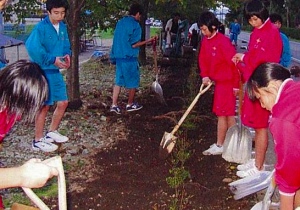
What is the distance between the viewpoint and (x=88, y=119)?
7.40m

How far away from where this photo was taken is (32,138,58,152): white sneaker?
5680 millimetres

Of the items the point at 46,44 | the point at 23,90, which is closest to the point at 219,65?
the point at 46,44

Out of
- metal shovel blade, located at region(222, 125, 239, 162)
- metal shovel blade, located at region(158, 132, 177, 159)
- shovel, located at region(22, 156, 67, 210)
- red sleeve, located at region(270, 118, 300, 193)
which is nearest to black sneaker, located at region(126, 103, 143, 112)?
metal shovel blade, located at region(158, 132, 177, 159)

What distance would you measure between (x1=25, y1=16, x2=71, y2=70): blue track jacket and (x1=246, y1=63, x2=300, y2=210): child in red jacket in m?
3.30

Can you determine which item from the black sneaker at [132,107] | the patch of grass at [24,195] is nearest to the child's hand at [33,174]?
the patch of grass at [24,195]

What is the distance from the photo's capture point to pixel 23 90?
2.35 meters

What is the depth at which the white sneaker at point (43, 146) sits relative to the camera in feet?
18.6

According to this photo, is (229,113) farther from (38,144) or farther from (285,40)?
(38,144)

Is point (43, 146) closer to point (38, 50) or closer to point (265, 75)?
point (38, 50)

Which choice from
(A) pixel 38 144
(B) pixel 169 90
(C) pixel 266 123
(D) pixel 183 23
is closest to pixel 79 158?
(A) pixel 38 144

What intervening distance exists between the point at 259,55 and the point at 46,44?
2390 mm

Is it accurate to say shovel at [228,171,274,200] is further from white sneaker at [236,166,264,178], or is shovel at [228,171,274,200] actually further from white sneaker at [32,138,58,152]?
white sneaker at [32,138,58,152]

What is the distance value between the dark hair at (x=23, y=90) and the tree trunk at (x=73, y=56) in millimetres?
5598

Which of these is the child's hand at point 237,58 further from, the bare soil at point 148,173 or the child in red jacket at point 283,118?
the child in red jacket at point 283,118
